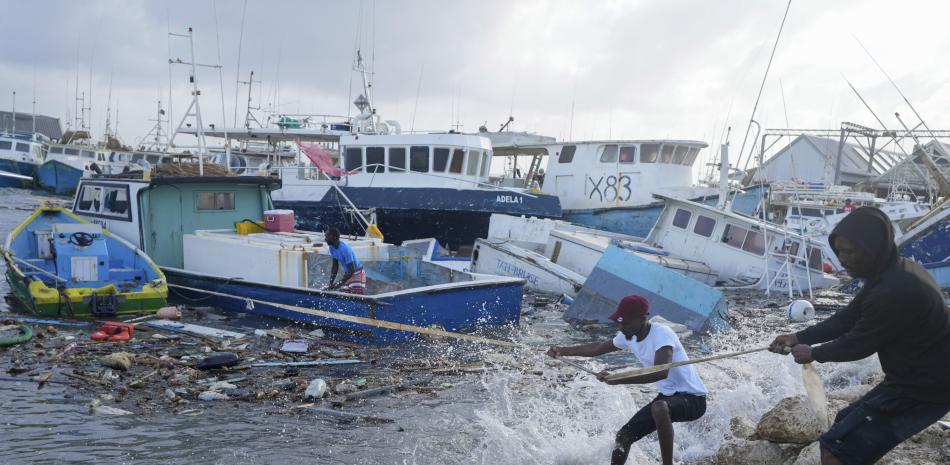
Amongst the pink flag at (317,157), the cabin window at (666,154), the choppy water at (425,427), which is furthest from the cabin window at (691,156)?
the choppy water at (425,427)

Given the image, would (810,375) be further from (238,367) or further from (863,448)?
(238,367)

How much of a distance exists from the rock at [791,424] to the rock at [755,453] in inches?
3.2

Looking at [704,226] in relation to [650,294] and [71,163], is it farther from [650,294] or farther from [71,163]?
[71,163]

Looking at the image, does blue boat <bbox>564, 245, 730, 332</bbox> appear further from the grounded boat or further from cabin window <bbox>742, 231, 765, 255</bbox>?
the grounded boat

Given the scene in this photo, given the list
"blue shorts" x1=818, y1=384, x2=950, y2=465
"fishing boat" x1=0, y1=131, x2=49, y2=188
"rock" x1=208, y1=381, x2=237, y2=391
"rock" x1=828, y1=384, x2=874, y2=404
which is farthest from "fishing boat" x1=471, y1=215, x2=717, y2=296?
"fishing boat" x1=0, y1=131, x2=49, y2=188

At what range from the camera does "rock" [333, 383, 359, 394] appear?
7676 millimetres

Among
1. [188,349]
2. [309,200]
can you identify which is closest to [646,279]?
[188,349]

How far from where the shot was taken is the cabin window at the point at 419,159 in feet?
66.1

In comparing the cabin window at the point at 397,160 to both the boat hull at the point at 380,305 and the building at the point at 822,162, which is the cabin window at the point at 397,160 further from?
the building at the point at 822,162

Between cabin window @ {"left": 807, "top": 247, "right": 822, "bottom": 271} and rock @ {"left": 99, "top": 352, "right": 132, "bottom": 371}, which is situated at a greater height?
cabin window @ {"left": 807, "top": 247, "right": 822, "bottom": 271}

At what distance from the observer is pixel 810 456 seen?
4867mm

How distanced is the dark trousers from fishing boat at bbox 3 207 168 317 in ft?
28.7

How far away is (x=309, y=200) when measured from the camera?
811 inches

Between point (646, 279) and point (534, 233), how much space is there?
235 inches
